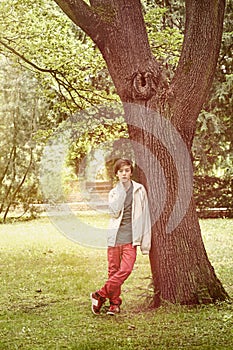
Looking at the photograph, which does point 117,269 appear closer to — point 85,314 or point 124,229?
point 124,229

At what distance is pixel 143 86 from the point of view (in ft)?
24.1

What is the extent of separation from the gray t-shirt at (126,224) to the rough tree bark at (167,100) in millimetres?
255

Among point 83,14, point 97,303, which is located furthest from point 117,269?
point 83,14

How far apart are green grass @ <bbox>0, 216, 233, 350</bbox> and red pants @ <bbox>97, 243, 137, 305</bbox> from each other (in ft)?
0.86

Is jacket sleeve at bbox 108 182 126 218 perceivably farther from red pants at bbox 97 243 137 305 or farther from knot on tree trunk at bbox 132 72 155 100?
knot on tree trunk at bbox 132 72 155 100

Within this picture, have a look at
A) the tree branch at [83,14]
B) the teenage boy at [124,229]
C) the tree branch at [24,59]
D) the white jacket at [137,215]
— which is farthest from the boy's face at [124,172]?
the tree branch at [24,59]

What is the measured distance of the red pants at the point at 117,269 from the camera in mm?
7086

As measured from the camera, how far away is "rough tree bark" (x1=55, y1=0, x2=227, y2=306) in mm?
7223

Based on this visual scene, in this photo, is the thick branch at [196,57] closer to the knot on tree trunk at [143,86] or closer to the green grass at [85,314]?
the knot on tree trunk at [143,86]

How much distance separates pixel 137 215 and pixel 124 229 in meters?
0.22

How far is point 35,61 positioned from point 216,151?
1182 cm

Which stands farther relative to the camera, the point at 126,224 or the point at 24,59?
the point at 24,59

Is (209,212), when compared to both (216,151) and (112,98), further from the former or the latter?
(112,98)

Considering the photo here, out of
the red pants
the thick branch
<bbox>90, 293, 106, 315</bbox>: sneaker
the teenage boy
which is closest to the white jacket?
the teenage boy
